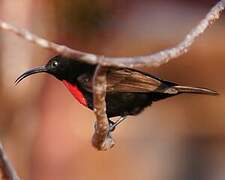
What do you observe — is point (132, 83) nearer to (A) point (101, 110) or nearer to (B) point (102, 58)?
(A) point (101, 110)

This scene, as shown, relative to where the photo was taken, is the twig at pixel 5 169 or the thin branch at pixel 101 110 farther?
the twig at pixel 5 169

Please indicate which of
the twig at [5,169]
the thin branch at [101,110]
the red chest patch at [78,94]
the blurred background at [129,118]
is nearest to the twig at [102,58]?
the thin branch at [101,110]

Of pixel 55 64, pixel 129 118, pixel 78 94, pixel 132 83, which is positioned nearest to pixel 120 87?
pixel 132 83

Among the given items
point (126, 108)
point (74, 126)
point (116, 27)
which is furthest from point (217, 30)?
point (126, 108)

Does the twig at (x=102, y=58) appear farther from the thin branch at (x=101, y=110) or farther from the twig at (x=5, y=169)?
the twig at (x=5, y=169)

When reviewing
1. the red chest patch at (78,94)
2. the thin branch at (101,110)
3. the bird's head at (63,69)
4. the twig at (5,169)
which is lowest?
the twig at (5,169)
